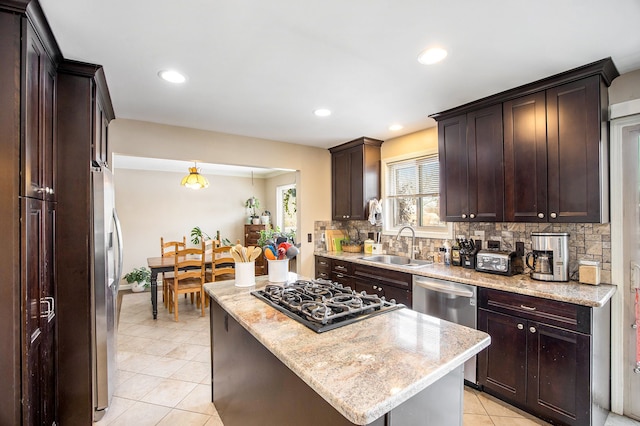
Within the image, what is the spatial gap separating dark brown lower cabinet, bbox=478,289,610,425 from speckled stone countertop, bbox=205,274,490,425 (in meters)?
1.06

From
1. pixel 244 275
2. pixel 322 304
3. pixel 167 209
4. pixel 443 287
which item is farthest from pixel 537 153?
pixel 167 209

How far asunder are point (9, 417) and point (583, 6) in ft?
10.6

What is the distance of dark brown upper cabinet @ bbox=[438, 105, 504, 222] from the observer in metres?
2.56

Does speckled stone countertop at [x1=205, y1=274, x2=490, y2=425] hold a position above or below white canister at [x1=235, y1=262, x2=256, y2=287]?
below

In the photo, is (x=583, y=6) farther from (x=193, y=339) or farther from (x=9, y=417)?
(x=193, y=339)

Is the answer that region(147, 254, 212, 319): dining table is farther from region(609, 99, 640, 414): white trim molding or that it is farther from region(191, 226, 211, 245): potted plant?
region(609, 99, 640, 414): white trim molding

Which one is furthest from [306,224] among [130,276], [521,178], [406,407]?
[130,276]

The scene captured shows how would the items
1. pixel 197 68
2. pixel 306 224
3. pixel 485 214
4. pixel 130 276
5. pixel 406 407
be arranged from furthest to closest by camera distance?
pixel 130 276, pixel 306 224, pixel 485 214, pixel 197 68, pixel 406 407

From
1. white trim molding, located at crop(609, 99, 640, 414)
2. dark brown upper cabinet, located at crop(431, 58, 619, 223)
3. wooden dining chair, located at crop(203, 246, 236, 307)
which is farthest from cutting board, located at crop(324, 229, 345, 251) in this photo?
white trim molding, located at crop(609, 99, 640, 414)

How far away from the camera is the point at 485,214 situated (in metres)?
2.64

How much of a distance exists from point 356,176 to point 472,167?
62.4 inches

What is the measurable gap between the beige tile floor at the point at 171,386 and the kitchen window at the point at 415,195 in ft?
5.42

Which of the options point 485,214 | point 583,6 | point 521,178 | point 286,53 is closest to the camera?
point 583,6

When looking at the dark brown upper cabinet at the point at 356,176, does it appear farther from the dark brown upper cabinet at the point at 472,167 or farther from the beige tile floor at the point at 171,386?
the beige tile floor at the point at 171,386
